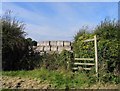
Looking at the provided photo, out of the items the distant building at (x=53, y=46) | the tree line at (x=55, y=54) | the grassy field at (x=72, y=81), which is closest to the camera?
the grassy field at (x=72, y=81)

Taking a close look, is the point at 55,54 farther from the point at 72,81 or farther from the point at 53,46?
the point at 72,81

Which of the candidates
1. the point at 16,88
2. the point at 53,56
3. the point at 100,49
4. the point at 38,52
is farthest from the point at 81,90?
the point at 38,52

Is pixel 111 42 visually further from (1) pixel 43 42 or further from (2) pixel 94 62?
(1) pixel 43 42

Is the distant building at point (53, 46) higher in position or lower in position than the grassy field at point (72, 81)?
higher

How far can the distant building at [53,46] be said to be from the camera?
16.5 meters

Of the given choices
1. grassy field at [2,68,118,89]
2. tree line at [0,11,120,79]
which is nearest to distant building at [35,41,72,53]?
tree line at [0,11,120,79]

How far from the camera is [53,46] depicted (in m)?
17.1

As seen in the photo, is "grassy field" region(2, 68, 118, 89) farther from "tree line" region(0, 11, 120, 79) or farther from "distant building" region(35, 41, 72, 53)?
"distant building" region(35, 41, 72, 53)

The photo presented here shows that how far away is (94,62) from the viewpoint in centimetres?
1336

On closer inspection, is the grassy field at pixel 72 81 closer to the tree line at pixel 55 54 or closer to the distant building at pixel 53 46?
the tree line at pixel 55 54

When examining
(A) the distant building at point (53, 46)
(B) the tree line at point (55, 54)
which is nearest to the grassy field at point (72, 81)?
(B) the tree line at point (55, 54)

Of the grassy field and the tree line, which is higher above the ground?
the tree line

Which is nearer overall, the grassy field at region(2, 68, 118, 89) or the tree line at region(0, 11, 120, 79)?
the grassy field at region(2, 68, 118, 89)

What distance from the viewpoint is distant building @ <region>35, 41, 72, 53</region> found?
1647 centimetres
